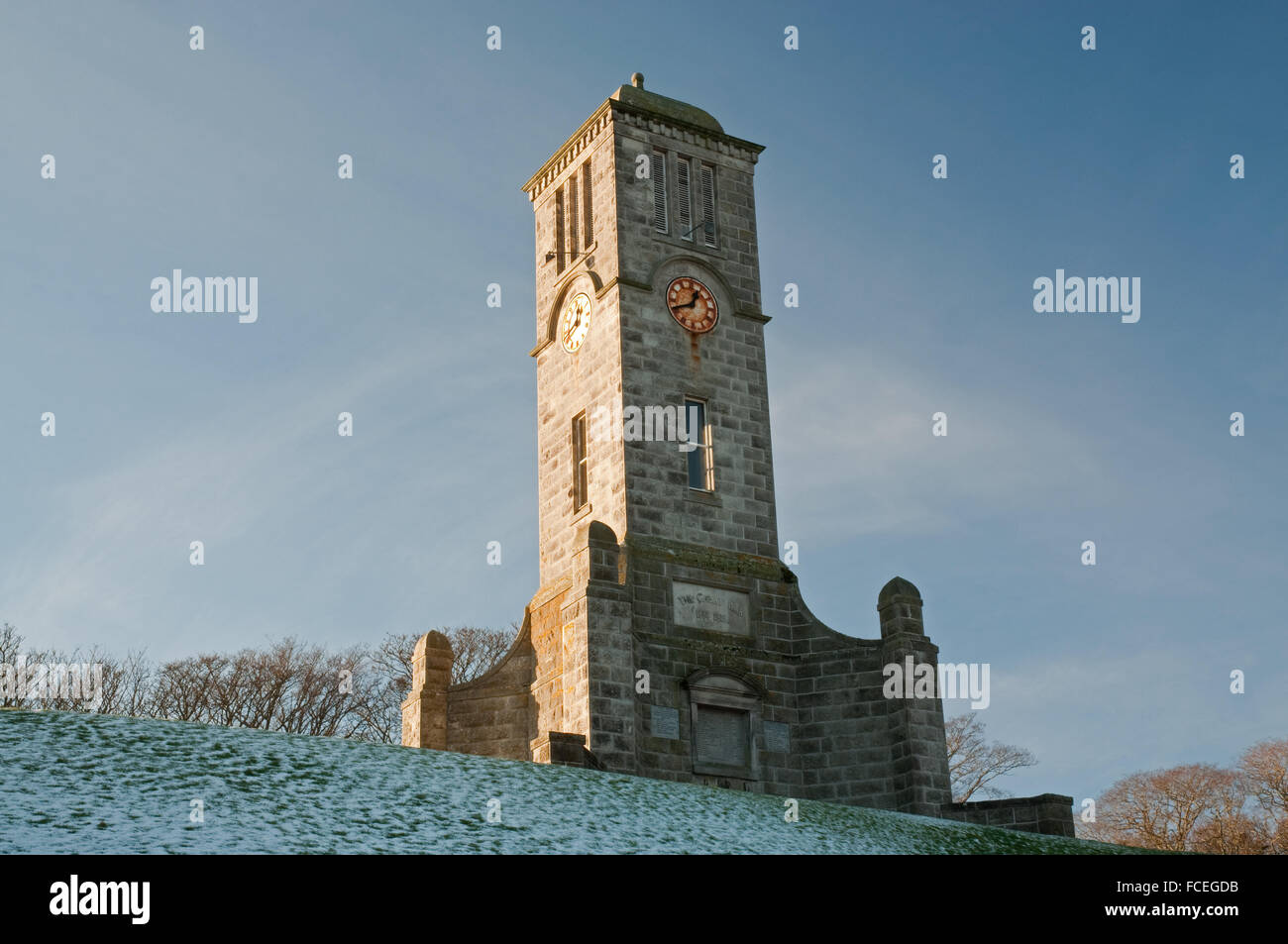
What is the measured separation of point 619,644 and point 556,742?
313 cm

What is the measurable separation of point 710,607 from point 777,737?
116 inches

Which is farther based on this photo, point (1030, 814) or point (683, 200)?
point (683, 200)

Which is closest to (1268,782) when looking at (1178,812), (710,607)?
(1178,812)

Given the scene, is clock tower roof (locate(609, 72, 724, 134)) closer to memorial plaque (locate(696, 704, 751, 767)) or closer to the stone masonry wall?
memorial plaque (locate(696, 704, 751, 767))

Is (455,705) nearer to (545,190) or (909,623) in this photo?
(909,623)

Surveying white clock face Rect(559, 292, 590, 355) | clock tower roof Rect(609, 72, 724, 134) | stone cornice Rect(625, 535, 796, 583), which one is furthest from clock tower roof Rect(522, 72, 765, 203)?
stone cornice Rect(625, 535, 796, 583)

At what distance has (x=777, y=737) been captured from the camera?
2930 centimetres

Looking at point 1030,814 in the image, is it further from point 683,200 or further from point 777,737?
point 683,200

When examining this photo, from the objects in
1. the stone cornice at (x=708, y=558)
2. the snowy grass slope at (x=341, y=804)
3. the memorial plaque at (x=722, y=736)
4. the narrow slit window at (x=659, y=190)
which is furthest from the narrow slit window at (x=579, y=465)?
the snowy grass slope at (x=341, y=804)

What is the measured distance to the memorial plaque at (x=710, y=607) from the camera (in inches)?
1154

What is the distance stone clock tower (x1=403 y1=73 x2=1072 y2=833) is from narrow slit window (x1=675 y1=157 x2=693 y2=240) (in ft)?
0.21

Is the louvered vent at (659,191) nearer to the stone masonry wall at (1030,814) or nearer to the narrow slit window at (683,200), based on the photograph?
the narrow slit window at (683,200)

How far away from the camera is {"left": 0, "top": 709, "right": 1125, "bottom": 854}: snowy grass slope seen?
14.9 meters

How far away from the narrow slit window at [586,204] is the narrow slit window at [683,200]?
203 cm
